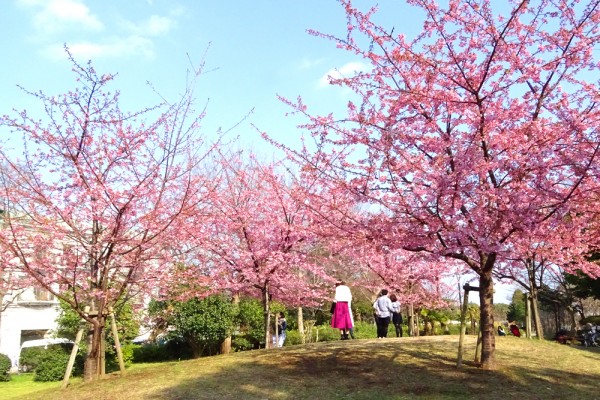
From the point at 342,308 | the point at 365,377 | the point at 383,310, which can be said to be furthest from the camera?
the point at 383,310

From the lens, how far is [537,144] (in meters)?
6.03

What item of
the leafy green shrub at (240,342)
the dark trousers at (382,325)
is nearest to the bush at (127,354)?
the leafy green shrub at (240,342)

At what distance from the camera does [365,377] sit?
7125 millimetres

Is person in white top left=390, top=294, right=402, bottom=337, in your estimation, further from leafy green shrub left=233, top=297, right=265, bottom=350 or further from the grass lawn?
the grass lawn

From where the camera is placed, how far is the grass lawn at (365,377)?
20.7 feet

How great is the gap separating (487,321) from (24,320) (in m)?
19.8

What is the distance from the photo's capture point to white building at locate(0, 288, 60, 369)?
779 inches

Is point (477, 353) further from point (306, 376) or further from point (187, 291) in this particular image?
point (187, 291)

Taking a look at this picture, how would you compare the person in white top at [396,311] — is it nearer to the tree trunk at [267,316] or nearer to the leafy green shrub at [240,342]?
the tree trunk at [267,316]

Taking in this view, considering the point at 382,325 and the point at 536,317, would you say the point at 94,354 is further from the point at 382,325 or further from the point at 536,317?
the point at 536,317

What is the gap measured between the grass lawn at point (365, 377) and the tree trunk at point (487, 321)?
0.64 ft

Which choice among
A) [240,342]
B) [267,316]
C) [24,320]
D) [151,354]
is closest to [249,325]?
[240,342]

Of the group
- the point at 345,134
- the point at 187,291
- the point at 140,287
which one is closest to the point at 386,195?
the point at 345,134

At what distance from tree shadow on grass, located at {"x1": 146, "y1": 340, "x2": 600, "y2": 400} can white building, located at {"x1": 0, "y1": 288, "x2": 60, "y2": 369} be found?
14690mm
